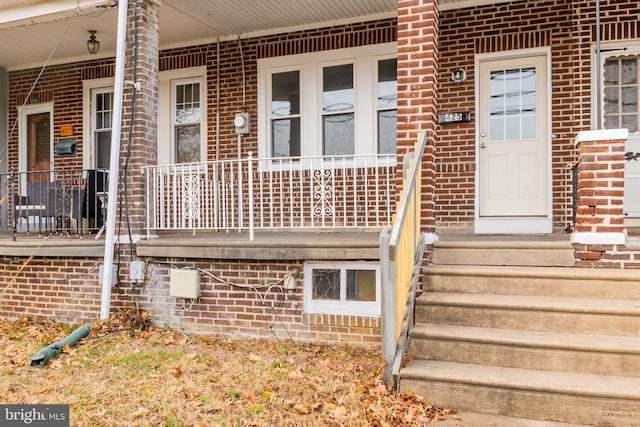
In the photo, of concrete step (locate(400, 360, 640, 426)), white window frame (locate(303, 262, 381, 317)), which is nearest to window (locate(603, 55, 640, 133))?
white window frame (locate(303, 262, 381, 317))

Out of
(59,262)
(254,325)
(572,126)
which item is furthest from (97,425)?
(572,126)

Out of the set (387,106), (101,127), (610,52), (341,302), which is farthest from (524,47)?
(101,127)

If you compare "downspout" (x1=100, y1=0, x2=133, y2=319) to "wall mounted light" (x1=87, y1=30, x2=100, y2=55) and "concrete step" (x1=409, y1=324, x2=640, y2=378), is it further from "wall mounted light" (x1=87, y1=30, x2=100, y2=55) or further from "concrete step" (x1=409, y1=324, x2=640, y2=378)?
"concrete step" (x1=409, y1=324, x2=640, y2=378)

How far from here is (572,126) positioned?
19.9ft

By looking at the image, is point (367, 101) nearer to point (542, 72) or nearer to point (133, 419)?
point (542, 72)

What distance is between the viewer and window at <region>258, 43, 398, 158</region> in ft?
23.1

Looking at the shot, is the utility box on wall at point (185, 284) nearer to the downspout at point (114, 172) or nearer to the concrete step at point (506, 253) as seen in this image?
the downspout at point (114, 172)

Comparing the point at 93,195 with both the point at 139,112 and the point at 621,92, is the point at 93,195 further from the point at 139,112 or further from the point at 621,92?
the point at 621,92

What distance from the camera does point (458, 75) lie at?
21.3 feet

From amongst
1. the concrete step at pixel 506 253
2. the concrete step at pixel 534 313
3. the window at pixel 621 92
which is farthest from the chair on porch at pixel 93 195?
the window at pixel 621 92

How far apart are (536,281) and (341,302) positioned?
Result: 1.76 metres

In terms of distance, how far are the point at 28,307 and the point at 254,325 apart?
3.09 m

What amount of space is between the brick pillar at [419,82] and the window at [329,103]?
7.51 feet

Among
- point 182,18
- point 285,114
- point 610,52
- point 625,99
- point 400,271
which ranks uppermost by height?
point 182,18
